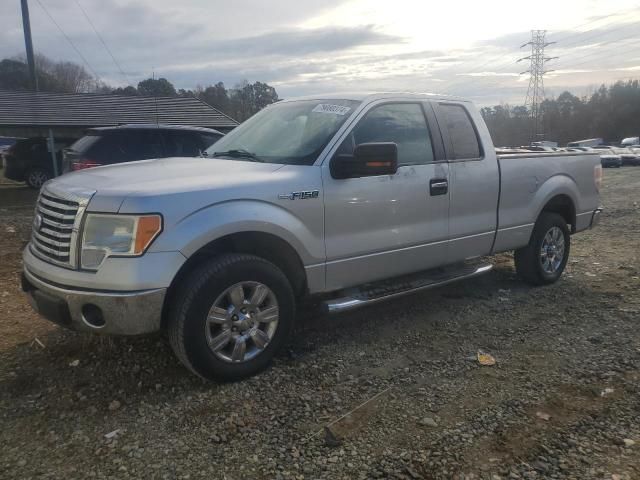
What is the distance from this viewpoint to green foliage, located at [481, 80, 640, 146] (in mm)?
70938

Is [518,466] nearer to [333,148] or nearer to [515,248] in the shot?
[333,148]

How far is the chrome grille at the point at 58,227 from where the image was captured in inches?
127

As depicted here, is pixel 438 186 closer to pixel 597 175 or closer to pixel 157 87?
pixel 597 175

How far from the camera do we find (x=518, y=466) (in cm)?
270

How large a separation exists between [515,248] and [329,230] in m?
2.55

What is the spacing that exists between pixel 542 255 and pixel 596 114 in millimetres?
78208

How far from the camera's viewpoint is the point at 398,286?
175 inches

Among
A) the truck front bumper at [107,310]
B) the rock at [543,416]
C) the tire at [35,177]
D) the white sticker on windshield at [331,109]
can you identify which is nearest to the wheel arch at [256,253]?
the truck front bumper at [107,310]

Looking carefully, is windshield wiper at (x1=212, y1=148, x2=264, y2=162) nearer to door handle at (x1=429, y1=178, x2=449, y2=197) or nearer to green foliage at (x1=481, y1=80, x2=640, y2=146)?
door handle at (x1=429, y1=178, x2=449, y2=197)

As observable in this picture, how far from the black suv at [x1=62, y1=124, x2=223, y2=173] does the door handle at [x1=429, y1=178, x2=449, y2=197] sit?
5.87 meters

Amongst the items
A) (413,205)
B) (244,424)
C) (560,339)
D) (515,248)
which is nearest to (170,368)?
Result: (244,424)

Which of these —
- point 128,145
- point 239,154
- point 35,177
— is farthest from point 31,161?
point 239,154

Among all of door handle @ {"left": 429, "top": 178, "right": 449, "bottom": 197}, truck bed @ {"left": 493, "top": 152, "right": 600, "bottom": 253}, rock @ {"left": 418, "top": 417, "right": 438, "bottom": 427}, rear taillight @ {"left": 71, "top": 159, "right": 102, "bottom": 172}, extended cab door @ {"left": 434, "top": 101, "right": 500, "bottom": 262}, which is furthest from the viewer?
rear taillight @ {"left": 71, "top": 159, "right": 102, "bottom": 172}

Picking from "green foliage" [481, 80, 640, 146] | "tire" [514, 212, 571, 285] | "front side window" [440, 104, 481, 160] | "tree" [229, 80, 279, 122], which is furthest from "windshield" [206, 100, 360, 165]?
"green foliage" [481, 80, 640, 146]
